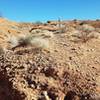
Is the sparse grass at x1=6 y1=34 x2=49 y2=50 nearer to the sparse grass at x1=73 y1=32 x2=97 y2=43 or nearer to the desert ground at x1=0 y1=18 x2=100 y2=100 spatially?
the desert ground at x1=0 y1=18 x2=100 y2=100

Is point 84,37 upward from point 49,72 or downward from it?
upward

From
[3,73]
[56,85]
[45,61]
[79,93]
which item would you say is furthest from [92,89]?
[3,73]

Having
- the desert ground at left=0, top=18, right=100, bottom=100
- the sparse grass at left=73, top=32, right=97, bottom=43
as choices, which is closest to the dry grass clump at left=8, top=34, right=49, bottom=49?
the desert ground at left=0, top=18, right=100, bottom=100

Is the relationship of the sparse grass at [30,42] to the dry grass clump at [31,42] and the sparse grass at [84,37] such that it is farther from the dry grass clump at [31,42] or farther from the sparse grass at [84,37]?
the sparse grass at [84,37]

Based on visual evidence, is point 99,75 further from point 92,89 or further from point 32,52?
point 32,52

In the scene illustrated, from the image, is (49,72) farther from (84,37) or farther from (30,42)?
(84,37)

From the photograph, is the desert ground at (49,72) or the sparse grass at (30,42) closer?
the desert ground at (49,72)

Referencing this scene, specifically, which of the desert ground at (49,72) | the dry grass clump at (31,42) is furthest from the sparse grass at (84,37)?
the dry grass clump at (31,42)

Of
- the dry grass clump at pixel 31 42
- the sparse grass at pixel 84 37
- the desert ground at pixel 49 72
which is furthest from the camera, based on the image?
the sparse grass at pixel 84 37

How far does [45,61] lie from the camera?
10273 millimetres

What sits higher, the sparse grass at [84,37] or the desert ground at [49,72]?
the sparse grass at [84,37]

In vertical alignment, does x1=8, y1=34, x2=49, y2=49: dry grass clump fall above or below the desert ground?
above

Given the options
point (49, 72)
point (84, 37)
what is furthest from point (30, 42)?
point (49, 72)

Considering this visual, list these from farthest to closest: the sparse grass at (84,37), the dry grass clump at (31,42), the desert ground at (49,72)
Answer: the sparse grass at (84,37), the dry grass clump at (31,42), the desert ground at (49,72)
